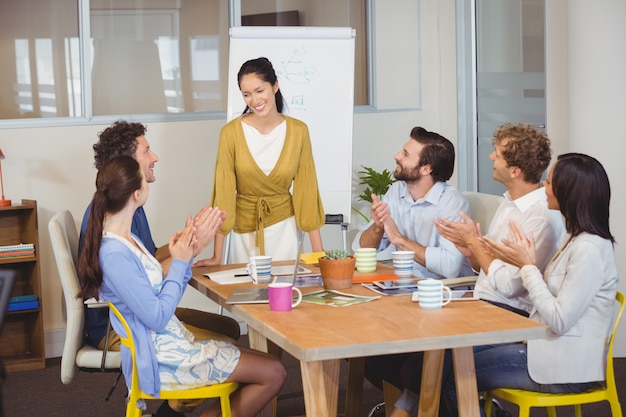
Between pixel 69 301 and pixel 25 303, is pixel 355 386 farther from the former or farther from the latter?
pixel 25 303

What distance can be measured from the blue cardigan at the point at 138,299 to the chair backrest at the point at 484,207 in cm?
156

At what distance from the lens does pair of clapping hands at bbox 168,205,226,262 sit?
2984 mm

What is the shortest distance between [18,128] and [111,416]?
2053 mm

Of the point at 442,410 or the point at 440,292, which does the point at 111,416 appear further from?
the point at 440,292

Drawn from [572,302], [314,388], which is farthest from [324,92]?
[314,388]

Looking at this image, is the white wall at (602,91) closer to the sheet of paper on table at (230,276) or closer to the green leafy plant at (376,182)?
the green leafy plant at (376,182)

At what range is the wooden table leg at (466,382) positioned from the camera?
2621mm

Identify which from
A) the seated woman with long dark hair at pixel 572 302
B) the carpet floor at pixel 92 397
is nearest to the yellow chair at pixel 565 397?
the seated woman with long dark hair at pixel 572 302

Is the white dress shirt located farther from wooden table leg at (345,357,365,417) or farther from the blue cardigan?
the blue cardigan

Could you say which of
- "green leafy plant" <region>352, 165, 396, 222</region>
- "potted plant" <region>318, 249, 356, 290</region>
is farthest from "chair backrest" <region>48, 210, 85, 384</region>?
"green leafy plant" <region>352, 165, 396, 222</region>

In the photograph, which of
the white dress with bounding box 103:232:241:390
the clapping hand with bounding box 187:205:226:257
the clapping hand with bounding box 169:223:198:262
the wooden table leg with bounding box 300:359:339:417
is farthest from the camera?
the clapping hand with bounding box 187:205:226:257

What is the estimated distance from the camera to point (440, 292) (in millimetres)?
2676

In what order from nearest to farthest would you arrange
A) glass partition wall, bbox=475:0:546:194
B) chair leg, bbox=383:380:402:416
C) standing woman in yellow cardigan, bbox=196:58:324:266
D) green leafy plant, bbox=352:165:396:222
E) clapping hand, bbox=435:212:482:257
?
clapping hand, bbox=435:212:482:257
chair leg, bbox=383:380:402:416
standing woman in yellow cardigan, bbox=196:58:324:266
glass partition wall, bbox=475:0:546:194
green leafy plant, bbox=352:165:396:222

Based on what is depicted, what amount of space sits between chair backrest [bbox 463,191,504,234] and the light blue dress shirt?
0.11 metres
